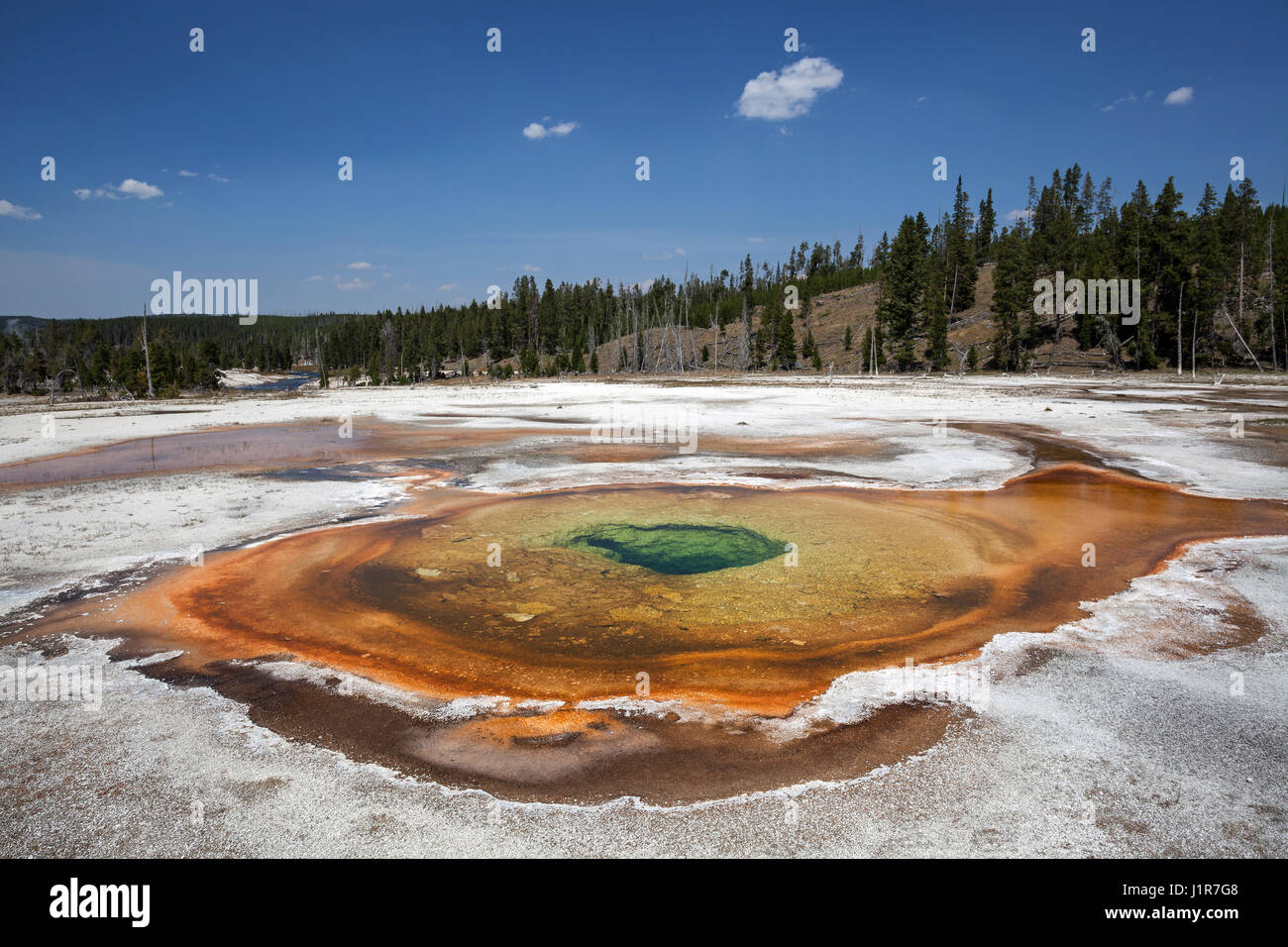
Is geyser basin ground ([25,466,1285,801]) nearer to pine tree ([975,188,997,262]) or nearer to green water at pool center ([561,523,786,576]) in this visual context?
green water at pool center ([561,523,786,576])

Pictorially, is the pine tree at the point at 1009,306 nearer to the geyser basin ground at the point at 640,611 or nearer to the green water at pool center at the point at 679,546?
the geyser basin ground at the point at 640,611

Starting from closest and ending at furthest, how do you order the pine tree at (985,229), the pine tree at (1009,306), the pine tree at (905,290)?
the pine tree at (1009,306) < the pine tree at (905,290) < the pine tree at (985,229)

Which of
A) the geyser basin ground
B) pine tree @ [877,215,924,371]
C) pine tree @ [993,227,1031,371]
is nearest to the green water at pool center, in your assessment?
the geyser basin ground

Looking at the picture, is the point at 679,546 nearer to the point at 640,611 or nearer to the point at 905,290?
the point at 640,611

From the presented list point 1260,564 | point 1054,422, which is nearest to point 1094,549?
point 1260,564

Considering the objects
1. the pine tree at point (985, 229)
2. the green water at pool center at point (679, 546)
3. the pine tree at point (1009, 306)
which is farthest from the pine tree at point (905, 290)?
the green water at pool center at point (679, 546)

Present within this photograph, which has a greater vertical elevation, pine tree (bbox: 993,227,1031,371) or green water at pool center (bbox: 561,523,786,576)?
pine tree (bbox: 993,227,1031,371)
